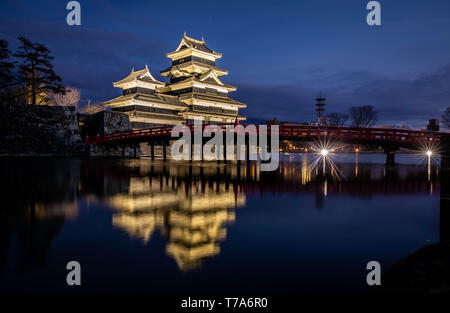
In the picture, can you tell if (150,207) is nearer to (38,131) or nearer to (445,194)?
(445,194)

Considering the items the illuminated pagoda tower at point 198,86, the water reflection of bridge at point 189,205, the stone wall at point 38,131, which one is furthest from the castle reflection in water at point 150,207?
the illuminated pagoda tower at point 198,86

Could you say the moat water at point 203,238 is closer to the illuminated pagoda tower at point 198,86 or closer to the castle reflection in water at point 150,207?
the castle reflection in water at point 150,207

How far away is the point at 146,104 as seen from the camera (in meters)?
41.9

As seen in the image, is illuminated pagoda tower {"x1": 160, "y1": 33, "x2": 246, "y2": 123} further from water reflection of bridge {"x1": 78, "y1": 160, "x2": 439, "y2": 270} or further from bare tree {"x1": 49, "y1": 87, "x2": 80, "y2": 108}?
water reflection of bridge {"x1": 78, "y1": 160, "x2": 439, "y2": 270}

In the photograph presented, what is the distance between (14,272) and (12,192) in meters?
7.00

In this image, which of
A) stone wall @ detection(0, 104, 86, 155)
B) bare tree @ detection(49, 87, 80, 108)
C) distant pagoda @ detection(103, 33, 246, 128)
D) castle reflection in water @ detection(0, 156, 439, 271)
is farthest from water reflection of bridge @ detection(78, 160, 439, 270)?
bare tree @ detection(49, 87, 80, 108)

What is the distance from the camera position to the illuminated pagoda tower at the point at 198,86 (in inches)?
1753

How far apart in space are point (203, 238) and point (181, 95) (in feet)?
140

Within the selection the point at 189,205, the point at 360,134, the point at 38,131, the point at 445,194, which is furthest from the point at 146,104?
the point at 445,194

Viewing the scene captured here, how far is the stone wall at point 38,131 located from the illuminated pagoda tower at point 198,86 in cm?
1779

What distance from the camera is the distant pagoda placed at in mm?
41812

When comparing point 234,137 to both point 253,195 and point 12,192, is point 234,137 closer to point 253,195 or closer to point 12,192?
point 253,195
